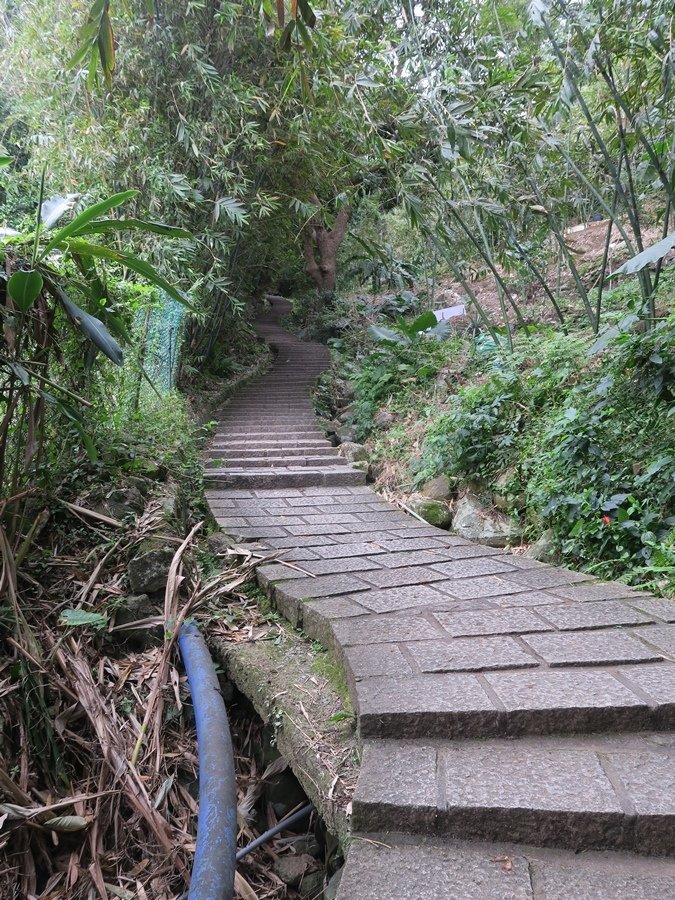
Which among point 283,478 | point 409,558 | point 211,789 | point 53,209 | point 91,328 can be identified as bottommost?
point 211,789

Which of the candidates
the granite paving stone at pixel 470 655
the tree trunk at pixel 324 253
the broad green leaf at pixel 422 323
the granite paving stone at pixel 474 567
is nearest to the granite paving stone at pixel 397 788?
the granite paving stone at pixel 470 655

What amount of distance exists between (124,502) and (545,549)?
2242 mm

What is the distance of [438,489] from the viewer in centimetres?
422

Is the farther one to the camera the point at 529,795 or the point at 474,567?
the point at 474,567

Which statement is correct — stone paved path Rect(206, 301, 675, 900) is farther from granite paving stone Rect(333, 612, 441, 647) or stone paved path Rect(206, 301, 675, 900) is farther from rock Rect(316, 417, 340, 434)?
rock Rect(316, 417, 340, 434)

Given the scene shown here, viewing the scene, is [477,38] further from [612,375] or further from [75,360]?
[75,360]

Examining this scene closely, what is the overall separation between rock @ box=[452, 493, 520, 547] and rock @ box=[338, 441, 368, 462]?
1.78 meters

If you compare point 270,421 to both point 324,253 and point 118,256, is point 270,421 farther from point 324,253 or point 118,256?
point 324,253

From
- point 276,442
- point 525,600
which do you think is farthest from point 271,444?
point 525,600

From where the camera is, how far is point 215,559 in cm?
294

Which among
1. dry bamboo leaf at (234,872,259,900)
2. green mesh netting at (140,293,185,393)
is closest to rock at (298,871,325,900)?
dry bamboo leaf at (234,872,259,900)

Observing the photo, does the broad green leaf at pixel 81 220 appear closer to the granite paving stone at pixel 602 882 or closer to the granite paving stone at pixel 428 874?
the granite paving stone at pixel 428 874

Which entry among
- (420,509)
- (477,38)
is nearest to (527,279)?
(477,38)

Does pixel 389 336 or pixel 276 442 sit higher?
pixel 389 336
